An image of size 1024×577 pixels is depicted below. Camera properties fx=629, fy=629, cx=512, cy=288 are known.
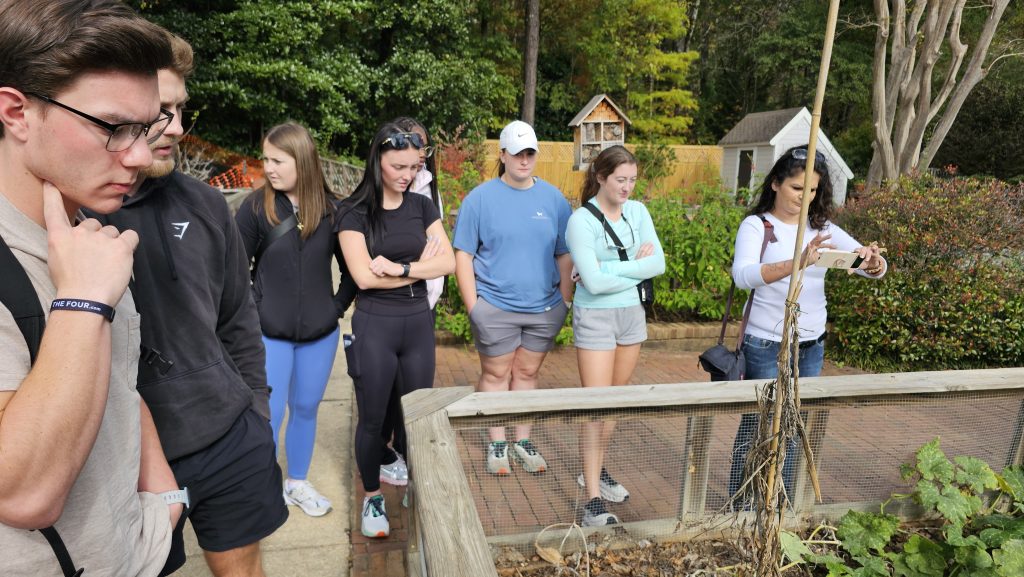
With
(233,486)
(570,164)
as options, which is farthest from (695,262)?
(570,164)

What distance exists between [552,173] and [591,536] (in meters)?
24.4

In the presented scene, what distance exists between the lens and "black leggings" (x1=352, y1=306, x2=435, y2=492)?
3.03 m

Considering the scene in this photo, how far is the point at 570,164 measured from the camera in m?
26.3

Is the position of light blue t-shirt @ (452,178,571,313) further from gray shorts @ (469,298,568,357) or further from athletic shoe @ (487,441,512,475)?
athletic shoe @ (487,441,512,475)

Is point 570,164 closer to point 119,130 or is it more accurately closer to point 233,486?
point 233,486

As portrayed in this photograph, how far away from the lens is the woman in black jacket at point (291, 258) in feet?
9.63

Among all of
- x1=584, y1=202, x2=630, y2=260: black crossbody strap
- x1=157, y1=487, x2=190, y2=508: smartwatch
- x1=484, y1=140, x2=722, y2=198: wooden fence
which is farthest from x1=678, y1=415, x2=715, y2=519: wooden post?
x1=484, y1=140, x2=722, y2=198: wooden fence

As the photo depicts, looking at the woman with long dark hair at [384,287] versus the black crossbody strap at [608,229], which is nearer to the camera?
the woman with long dark hair at [384,287]

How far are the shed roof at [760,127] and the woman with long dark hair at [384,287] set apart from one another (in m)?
23.3

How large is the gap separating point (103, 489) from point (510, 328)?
8.12ft

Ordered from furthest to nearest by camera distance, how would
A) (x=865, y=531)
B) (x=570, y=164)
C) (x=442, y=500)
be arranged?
1. (x=570, y=164)
2. (x=865, y=531)
3. (x=442, y=500)

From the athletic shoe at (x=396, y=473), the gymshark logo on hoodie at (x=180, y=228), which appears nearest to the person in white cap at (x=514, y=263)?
the athletic shoe at (x=396, y=473)

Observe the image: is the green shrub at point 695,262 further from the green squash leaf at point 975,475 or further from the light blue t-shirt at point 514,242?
the green squash leaf at point 975,475

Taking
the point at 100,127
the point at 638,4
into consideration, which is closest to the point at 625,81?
the point at 638,4
